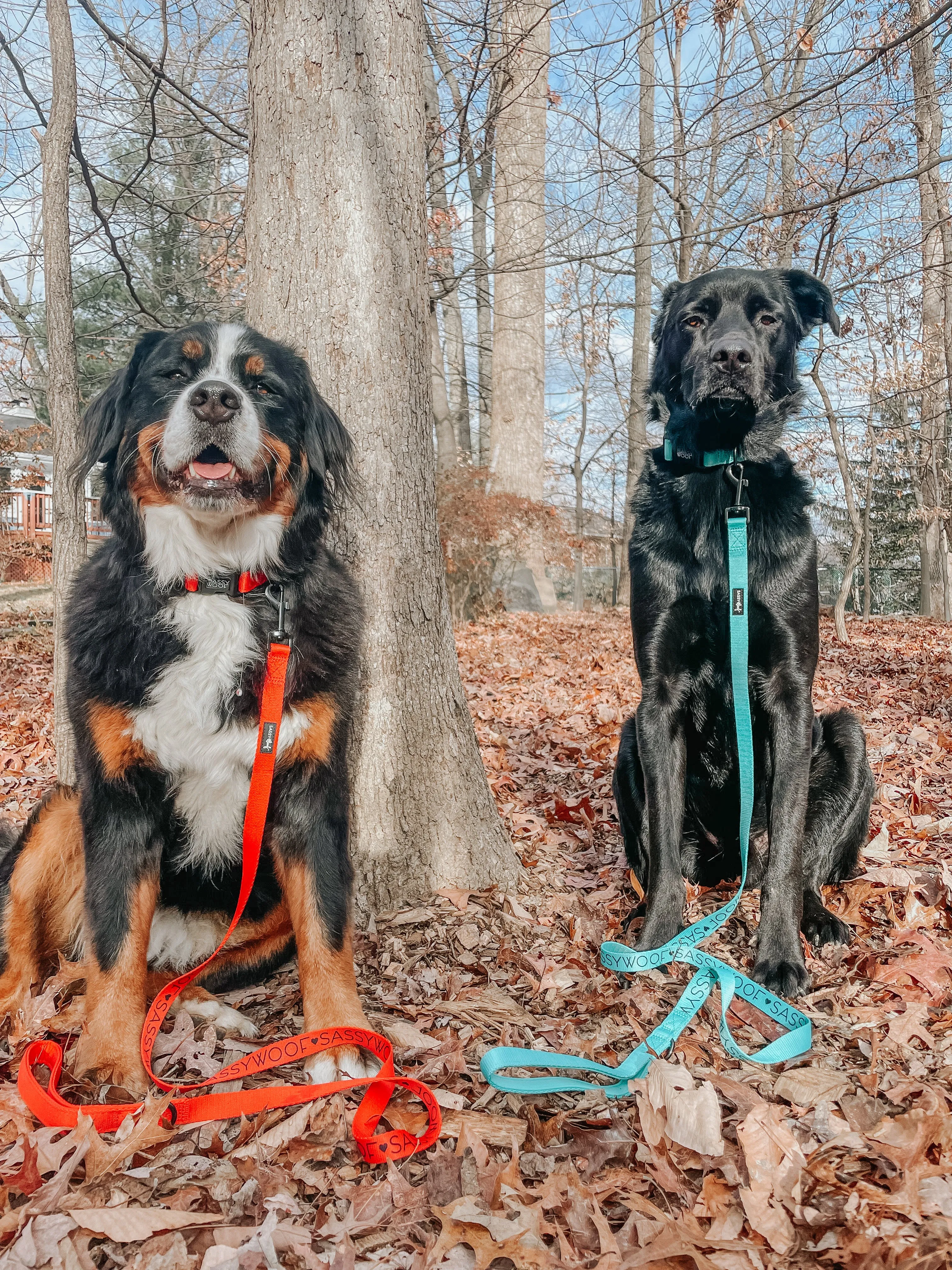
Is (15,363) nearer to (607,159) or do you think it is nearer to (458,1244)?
(607,159)

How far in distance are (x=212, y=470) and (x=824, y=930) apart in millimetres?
2593

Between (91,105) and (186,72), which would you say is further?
(186,72)

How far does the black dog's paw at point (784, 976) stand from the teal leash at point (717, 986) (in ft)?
0.41

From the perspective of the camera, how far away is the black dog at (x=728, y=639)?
113 inches

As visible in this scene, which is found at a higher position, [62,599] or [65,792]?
[62,599]

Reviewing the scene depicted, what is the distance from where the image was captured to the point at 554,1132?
2010 millimetres

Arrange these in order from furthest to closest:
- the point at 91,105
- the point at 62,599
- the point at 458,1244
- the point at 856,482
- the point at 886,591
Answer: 1. the point at 886,591
2. the point at 856,482
3. the point at 91,105
4. the point at 62,599
5. the point at 458,1244

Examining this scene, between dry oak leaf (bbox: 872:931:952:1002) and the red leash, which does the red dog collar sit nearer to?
the red leash

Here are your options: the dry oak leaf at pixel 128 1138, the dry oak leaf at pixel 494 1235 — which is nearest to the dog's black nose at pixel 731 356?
the dry oak leaf at pixel 494 1235

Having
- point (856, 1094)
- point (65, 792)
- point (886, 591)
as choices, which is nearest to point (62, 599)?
point (65, 792)

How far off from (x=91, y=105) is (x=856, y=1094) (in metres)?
8.41

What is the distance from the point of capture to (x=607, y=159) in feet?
23.9

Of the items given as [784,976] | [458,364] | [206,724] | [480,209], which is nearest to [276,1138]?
[206,724]

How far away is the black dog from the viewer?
2.88m
